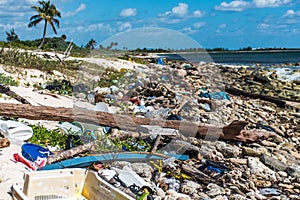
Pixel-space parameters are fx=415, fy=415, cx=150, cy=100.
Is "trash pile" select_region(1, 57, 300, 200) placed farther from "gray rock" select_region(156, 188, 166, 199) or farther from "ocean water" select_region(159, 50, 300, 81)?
"ocean water" select_region(159, 50, 300, 81)

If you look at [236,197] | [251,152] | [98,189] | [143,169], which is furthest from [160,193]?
[251,152]

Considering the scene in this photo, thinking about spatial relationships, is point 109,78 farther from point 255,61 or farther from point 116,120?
point 255,61

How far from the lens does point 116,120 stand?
564 cm

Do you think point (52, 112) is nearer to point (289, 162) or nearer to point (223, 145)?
point (223, 145)

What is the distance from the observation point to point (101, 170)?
4.65m

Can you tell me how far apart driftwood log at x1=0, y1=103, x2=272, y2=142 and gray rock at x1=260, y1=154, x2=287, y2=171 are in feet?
1.80

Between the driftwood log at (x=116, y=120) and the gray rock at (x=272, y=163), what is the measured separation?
55cm

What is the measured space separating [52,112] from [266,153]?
10.5ft

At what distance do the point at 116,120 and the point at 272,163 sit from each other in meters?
2.22

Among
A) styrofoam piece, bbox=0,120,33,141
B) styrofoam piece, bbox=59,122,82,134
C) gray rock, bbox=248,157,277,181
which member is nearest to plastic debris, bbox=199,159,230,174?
gray rock, bbox=248,157,277,181

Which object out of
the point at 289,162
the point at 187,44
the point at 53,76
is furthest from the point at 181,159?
the point at 53,76

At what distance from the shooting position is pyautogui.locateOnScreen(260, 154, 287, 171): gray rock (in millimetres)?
5630

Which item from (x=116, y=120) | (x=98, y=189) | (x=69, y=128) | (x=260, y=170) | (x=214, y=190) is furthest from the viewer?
(x=69, y=128)

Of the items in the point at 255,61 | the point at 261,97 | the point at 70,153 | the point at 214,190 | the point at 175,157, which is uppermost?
the point at 70,153
